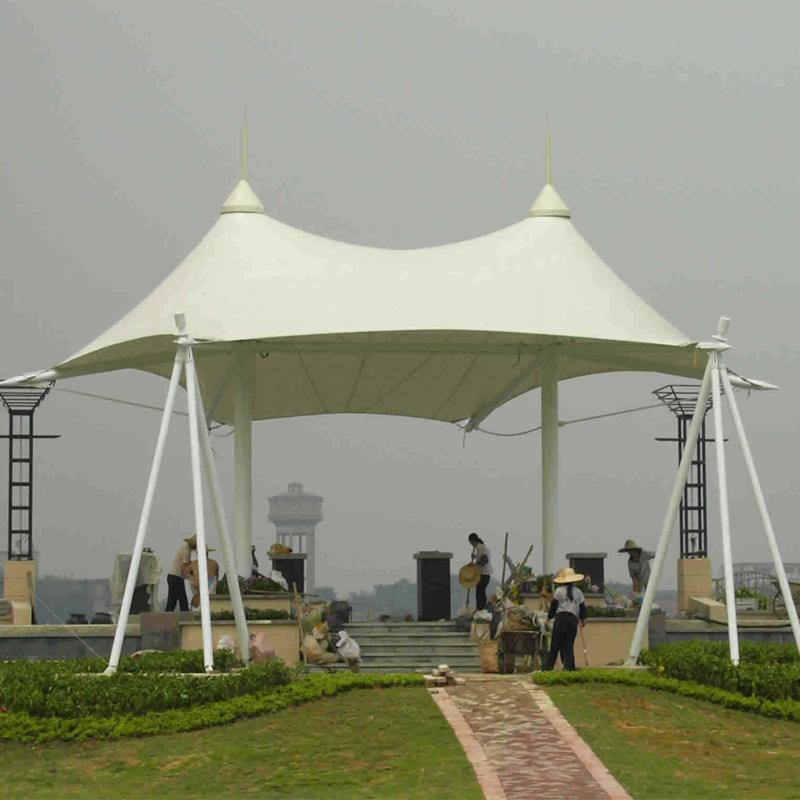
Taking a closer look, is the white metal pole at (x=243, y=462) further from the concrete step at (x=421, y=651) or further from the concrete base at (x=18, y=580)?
the concrete base at (x=18, y=580)

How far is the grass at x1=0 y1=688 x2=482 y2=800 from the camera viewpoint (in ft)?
58.3

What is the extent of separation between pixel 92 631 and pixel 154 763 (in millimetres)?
9127

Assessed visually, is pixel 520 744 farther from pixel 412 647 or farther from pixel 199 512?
pixel 412 647

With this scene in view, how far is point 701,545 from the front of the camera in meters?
36.3

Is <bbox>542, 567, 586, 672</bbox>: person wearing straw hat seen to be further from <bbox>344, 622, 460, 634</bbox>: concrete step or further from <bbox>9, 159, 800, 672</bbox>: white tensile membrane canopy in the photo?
<bbox>344, 622, 460, 634</bbox>: concrete step

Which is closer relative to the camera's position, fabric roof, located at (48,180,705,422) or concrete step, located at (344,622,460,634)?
fabric roof, located at (48,180,705,422)

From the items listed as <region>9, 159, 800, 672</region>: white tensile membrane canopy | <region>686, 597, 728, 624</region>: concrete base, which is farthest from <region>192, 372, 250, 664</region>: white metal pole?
<region>686, 597, 728, 624</region>: concrete base

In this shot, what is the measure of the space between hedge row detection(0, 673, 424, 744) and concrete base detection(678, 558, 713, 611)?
14680mm

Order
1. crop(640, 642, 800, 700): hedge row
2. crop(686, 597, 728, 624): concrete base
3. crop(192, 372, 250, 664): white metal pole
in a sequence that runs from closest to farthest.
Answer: crop(640, 642, 800, 700): hedge row, crop(192, 372, 250, 664): white metal pole, crop(686, 597, 728, 624): concrete base

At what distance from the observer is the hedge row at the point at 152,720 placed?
1997 cm

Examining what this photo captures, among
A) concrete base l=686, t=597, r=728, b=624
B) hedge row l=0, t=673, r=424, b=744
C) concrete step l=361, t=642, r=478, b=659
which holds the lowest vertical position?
hedge row l=0, t=673, r=424, b=744

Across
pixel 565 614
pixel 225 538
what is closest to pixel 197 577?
pixel 225 538

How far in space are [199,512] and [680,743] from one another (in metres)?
6.34

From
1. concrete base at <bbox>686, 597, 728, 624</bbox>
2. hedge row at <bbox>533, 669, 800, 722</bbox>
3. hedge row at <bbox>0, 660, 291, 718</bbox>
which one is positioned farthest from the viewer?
concrete base at <bbox>686, 597, 728, 624</bbox>
